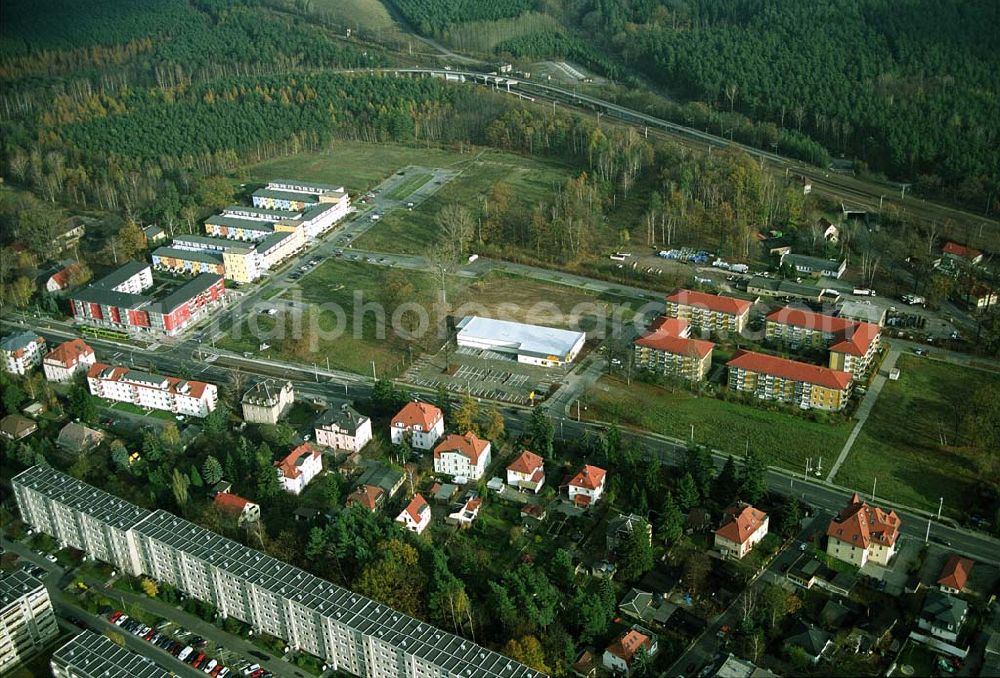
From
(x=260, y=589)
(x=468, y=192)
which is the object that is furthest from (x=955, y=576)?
(x=468, y=192)

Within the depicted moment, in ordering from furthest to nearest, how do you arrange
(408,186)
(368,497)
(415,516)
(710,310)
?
(408,186) < (710,310) < (368,497) < (415,516)

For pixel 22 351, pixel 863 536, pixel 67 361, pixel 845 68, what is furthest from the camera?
pixel 845 68

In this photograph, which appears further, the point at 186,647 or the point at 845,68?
the point at 845,68

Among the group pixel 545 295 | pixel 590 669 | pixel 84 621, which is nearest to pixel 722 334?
pixel 545 295

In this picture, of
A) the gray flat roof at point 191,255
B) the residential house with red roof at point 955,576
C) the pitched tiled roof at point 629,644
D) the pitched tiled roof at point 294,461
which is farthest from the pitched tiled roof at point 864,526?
the gray flat roof at point 191,255

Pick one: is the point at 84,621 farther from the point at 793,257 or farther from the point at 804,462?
the point at 793,257

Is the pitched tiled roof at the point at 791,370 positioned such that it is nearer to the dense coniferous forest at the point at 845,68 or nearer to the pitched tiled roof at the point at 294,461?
the pitched tiled roof at the point at 294,461

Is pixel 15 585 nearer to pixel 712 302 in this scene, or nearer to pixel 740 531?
pixel 740 531
